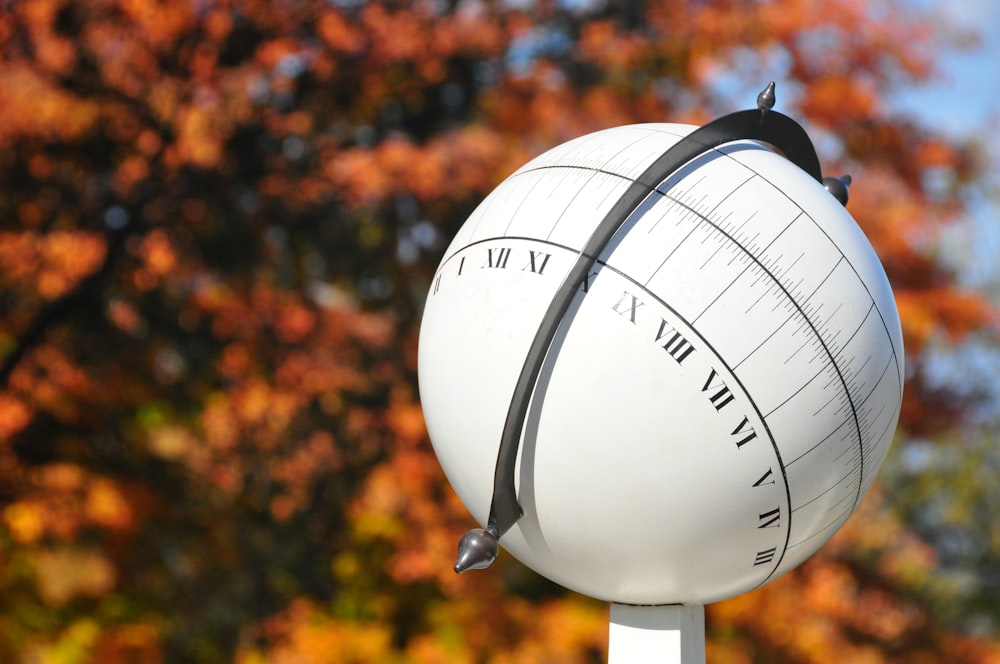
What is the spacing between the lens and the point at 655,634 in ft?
5.74

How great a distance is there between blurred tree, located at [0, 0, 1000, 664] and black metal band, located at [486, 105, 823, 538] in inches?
115

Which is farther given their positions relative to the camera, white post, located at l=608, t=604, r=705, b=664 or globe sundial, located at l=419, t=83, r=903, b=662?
white post, located at l=608, t=604, r=705, b=664

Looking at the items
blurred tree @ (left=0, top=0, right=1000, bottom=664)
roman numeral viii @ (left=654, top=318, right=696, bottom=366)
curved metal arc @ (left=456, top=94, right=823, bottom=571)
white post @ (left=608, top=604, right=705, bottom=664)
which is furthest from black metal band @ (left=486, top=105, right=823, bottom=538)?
blurred tree @ (left=0, top=0, right=1000, bottom=664)

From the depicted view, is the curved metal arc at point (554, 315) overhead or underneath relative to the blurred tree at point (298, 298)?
underneath

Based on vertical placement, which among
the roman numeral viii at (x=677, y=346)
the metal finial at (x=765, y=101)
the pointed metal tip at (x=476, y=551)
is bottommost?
the pointed metal tip at (x=476, y=551)

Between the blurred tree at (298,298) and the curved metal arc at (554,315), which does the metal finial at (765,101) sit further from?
the blurred tree at (298,298)

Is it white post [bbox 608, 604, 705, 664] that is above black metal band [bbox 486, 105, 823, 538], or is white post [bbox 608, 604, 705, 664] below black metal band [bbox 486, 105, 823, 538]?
below

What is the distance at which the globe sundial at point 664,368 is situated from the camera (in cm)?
144

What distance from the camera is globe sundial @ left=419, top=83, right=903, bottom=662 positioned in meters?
1.44

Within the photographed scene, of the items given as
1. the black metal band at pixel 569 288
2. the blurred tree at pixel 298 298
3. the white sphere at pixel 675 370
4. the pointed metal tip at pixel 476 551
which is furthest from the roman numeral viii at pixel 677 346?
the blurred tree at pixel 298 298

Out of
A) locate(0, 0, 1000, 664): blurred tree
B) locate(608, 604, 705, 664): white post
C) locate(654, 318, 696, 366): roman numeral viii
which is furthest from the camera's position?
locate(0, 0, 1000, 664): blurred tree

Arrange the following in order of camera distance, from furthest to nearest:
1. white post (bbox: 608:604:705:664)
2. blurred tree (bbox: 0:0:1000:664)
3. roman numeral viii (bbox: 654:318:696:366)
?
blurred tree (bbox: 0:0:1000:664)
white post (bbox: 608:604:705:664)
roman numeral viii (bbox: 654:318:696:366)

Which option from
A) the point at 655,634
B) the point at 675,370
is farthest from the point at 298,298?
the point at 675,370

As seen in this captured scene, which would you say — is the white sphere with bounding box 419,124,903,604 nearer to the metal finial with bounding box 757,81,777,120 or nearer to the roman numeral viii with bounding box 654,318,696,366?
the roman numeral viii with bounding box 654,318,696,366
